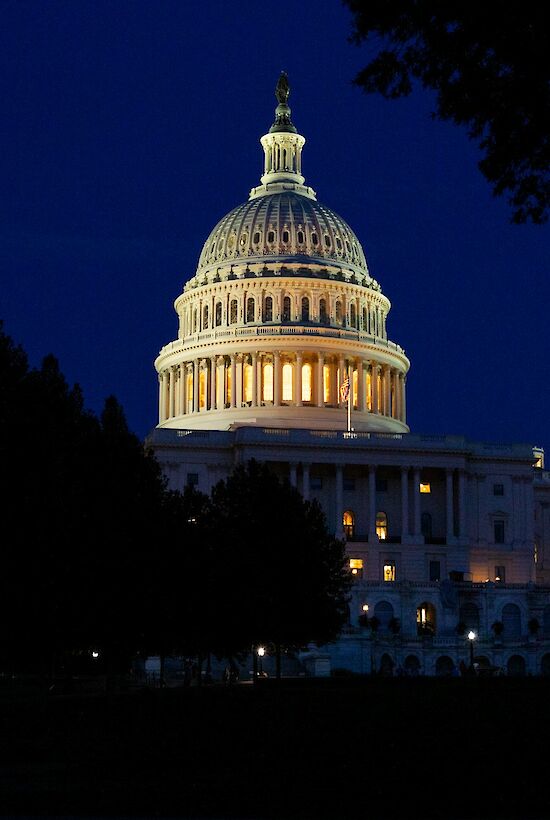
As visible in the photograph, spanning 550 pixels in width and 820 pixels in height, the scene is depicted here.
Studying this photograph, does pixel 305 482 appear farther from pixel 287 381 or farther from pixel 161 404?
pixel 161 404

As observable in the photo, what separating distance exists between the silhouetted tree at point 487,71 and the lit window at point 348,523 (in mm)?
119069

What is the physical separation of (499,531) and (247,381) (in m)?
32.6

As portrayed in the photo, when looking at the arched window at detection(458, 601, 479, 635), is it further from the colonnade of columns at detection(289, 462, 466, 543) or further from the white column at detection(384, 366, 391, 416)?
the white column at detection(384, 366, 391, 416)

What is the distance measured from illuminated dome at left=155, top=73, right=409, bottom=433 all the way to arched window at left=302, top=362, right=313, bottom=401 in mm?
162

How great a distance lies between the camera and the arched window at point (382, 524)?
150 meters

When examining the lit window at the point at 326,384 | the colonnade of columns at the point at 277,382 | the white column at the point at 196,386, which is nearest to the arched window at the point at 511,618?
the colonnade of columns at the point at 277,382

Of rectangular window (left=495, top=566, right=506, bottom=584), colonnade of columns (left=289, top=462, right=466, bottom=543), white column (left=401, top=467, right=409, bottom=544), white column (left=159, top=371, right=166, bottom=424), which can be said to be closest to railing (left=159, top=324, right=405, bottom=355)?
white column (left=159, top=371, right=166, bottom=424)

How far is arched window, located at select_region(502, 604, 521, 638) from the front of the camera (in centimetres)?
12862

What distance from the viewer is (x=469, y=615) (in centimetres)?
12900

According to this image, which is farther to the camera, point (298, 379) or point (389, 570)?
point (298, 379)

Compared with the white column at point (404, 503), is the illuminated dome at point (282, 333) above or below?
above

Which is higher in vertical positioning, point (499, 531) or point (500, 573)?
point (499, 531)

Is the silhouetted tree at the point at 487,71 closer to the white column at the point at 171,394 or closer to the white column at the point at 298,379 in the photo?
the white column at the point at 298,379

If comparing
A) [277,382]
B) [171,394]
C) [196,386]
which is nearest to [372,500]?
[277,382]
